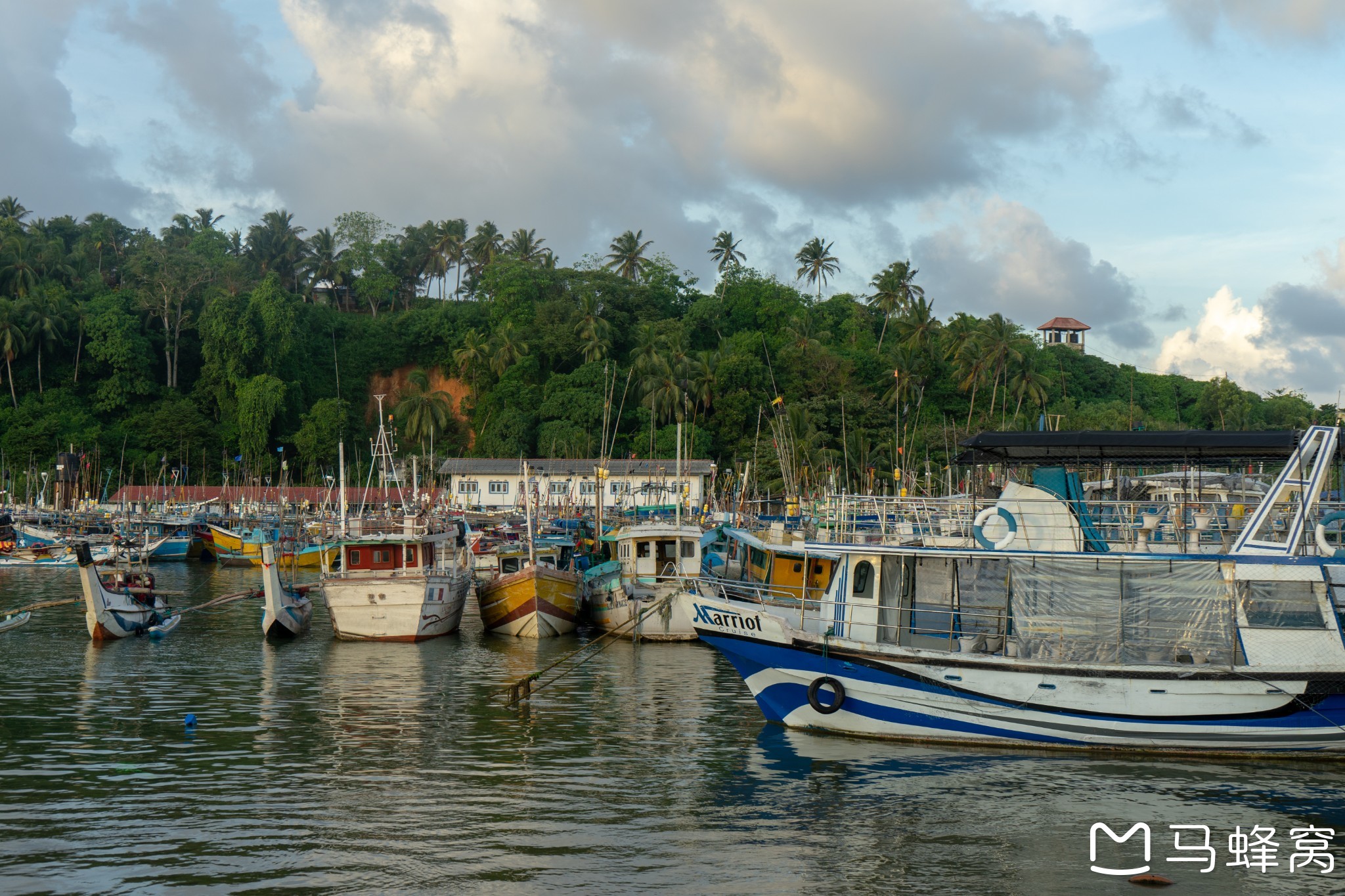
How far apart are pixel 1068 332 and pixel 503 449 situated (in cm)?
7570

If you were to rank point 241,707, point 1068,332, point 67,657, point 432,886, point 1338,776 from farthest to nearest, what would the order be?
1. point 1068,332
2. point 67,657
3. point 241,707
4. point 1338,776
5. point 432,886

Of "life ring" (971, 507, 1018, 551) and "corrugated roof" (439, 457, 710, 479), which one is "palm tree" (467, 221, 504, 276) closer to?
"corrugated roof" (439, 457, 710, 479)

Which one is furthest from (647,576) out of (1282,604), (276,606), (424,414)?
(424,414)

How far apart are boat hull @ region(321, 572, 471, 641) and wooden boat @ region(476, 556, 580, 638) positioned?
2.75m

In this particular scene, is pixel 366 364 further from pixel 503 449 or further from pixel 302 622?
pixel 302 622

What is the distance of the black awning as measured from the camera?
21.1 metres

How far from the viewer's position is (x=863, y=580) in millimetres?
21641

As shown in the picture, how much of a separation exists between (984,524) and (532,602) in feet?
63.5

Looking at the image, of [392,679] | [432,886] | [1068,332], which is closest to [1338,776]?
[432,886]

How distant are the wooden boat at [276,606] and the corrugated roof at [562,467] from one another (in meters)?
42.6

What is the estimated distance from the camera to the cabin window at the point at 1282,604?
19.2 meters

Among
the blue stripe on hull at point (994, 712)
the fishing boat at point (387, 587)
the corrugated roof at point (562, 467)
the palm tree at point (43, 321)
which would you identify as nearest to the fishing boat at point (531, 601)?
the fishing boat at point (387, 587)

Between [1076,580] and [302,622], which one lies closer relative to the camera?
[1076,580]

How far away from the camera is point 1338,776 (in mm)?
19078
